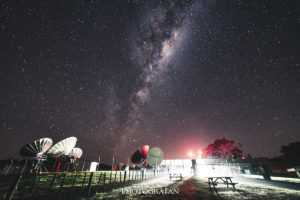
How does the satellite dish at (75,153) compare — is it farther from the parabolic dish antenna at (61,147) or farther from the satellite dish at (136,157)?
the satellite dish at (136,157)

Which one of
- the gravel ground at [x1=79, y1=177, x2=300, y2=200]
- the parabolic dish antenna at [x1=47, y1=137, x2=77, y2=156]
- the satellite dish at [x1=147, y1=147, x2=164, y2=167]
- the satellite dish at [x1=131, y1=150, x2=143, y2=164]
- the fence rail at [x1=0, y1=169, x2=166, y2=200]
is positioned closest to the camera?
the fence rail at [x1=0, y1=169, x2=166, y2=200]

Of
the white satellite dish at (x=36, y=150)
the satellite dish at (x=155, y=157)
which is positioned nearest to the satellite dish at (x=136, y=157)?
the satellite dish at (x=155, y=157)

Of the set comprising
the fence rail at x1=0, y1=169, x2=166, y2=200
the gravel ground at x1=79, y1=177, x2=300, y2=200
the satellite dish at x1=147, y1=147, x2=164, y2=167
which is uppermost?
the satellite dish at x1=147, y1=147, x2=164, y2=167

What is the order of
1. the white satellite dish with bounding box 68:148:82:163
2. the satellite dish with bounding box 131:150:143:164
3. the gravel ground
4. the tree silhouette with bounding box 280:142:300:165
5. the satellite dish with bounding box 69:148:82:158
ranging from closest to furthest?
the gravel ground
the white satellite dish with bounding box 68:148:82:163
the satellite dish with bounding box 69:148:82:158
the tree silhouette with bounding box 280:142:300:165
the satellite dish with bounding box 131:150:143:164

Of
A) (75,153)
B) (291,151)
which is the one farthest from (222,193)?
(291,151)

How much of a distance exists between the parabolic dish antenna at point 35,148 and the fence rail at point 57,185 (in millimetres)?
19048

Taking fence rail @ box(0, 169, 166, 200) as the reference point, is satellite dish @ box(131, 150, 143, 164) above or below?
above

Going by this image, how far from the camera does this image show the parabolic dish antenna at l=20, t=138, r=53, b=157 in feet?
70.7

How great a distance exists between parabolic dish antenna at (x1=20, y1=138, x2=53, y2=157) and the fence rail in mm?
19048

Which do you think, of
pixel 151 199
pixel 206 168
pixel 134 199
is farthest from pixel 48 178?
pixel 206 168

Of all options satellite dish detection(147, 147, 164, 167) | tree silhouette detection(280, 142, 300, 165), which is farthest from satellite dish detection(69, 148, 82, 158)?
tree silhouette detection(280, 142, 300, 165)

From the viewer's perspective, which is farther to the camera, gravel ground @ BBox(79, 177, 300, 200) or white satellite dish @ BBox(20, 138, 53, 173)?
white satellite dish @ BBox(20, 138, 53, 173)

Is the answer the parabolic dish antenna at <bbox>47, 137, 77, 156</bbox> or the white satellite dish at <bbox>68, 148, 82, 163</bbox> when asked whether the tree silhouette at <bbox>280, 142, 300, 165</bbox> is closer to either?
the parabolic dish antenna at <bbox>47, 137, 77, 156</bbox>

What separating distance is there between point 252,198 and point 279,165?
35.0 metres
